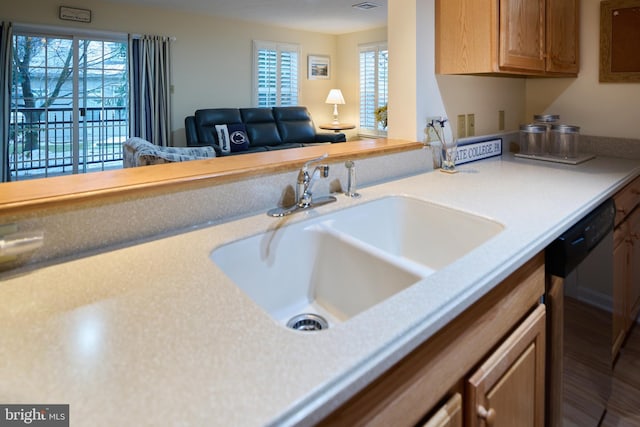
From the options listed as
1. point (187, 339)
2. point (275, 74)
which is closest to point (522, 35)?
point (187, 339)

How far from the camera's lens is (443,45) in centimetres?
177

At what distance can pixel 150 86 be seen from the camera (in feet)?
17.2

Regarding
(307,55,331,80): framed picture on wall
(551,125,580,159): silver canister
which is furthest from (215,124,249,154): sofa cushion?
(551,125,580,159): silver canister

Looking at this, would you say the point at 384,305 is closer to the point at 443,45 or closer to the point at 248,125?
the point at 443,45

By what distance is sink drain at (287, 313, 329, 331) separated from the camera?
39.7 inches

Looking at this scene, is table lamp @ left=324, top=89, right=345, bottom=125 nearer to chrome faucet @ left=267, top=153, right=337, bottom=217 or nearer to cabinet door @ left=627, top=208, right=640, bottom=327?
cabinet door @ left=627, top=208, right=640, bottom=327

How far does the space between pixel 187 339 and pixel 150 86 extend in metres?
5.39

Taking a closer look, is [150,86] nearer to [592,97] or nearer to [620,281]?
[592,97]

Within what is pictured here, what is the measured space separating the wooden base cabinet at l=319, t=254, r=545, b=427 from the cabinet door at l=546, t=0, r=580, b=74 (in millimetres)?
1436

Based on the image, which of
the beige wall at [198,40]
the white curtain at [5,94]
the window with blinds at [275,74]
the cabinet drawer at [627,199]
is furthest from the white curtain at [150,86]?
the cabinet drawer at [627,199]

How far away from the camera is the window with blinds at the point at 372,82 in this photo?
645 cm

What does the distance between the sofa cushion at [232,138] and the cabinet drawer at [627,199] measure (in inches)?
170

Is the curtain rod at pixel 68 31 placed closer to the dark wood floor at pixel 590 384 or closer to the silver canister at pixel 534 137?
the silver canister at pixel 534 137

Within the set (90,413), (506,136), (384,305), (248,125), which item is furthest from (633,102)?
(248,125)
